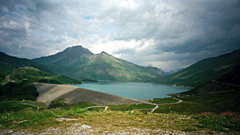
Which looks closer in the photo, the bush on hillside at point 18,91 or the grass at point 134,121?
the grass at point 134,121

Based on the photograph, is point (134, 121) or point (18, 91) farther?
point (18, 91)

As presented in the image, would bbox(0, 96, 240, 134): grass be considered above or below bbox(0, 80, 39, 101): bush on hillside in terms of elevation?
above

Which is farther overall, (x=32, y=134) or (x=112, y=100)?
(x=112, y=100)

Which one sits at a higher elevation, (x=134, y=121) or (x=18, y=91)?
(x=134, y=121)

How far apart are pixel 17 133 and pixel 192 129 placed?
1837 centimetres

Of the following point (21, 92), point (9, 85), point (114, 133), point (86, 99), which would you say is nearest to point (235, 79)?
point (86, 99)

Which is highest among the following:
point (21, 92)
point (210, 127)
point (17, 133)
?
point (210, 127)

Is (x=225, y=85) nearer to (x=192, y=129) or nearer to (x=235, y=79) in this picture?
(x=235, y=79)

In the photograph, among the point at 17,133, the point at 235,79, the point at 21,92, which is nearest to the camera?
the point at 17,133

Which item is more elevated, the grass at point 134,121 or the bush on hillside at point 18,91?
the grass at point 134,121

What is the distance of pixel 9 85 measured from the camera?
13388 centimetres

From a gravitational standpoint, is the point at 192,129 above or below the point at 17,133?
above

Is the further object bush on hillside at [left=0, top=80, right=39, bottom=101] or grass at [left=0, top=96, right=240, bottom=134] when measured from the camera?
bush on hillside at [left=0, top=80, right=39, bottom=101]

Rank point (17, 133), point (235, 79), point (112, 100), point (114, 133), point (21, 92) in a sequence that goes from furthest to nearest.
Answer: point (235, 79) < point (21, 92) < point (112, 100) < point (17, 133) < point (114, 133)
